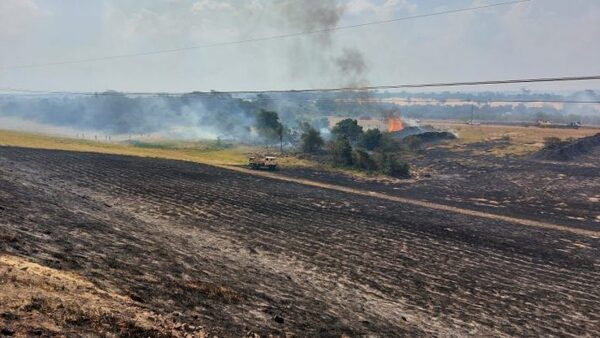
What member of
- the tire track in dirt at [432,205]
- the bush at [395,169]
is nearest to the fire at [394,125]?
the bush at [395,169]

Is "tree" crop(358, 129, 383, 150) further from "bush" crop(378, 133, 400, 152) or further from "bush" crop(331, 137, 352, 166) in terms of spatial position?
"bush" crop(331, 137, 352, 166)

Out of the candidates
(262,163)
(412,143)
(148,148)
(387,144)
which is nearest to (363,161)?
(262,163)

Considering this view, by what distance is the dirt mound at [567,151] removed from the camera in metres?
59.6

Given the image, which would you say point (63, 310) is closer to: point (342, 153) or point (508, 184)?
point (508, 184)

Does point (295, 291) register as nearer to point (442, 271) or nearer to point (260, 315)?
point (260, 315)

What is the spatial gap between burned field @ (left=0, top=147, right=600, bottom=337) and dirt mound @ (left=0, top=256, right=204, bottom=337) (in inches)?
13.3

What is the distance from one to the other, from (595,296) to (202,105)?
108 m

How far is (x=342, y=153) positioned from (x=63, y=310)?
48.7 m

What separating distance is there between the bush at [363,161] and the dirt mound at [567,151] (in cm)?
2351

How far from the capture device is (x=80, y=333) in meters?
9.24

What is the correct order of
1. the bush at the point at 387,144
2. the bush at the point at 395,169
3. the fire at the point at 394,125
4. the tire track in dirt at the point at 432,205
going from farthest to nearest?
the fire at the point at 394,125, the bush at the point at 387,144, the bush at the point at 395,169, the tire track in dirt at the point at 432,205

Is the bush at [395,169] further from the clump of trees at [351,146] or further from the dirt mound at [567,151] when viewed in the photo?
the dirt mound at [567,151]

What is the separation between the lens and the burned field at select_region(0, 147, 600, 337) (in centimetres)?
1385

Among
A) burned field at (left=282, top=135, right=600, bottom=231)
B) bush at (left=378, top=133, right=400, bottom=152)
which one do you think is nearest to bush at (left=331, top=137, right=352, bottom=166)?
burned field at (left=282, top=135, right=600, bottom=231)
